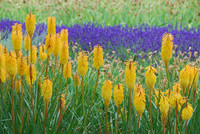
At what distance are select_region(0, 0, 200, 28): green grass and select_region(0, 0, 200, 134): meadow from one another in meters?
0.04

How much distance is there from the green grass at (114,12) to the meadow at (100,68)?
0.12ft

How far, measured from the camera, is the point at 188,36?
253 inches

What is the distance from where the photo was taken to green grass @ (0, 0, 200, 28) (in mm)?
8523

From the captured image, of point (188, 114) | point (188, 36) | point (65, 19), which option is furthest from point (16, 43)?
point (65, 19)

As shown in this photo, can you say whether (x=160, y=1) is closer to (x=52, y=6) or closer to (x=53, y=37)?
(x=52, y=6)

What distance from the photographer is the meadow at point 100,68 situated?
1.84 meters

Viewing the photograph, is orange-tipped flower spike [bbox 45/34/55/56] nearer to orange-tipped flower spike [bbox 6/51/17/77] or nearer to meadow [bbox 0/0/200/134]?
meadow [bbox 0/0/200/134]

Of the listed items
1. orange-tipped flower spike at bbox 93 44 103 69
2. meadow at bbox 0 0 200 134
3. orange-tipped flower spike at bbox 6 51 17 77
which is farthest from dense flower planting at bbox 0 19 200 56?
orange-tipped flower spike at bbox 6 51 17 77

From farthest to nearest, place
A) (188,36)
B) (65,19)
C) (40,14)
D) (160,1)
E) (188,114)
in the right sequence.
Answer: (160,1)
(40,14)
(65,19)
(188,36)
(188,114)

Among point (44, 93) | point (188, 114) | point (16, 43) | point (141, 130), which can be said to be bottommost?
point (141, 130)

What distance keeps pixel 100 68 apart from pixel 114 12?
4578 millimetres

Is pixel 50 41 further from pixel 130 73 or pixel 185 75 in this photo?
pixel 185 75

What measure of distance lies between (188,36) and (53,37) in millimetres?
4807

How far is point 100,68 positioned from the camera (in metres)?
5.20
